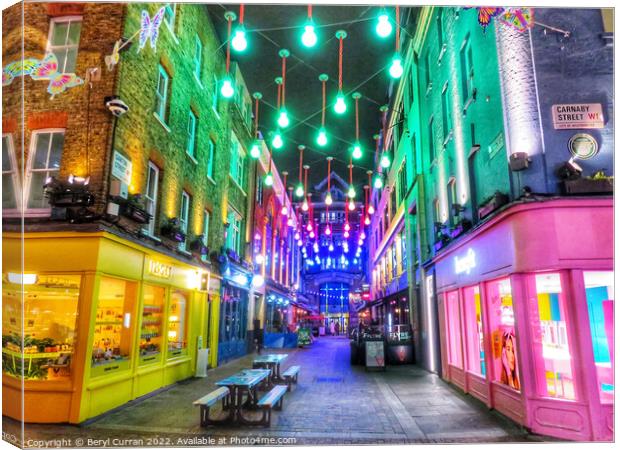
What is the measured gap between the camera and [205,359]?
12891 millimetres

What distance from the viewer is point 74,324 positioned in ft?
24.7

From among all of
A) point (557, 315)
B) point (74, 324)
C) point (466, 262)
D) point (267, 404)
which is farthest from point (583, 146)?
point (74, 324)

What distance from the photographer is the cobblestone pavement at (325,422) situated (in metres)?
6.35

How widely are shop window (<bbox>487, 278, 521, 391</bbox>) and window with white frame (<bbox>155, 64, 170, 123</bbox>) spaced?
9591 millimetres

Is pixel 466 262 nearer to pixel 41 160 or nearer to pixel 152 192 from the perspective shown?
pixel 152 192

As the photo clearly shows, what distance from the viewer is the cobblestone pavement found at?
635 cm

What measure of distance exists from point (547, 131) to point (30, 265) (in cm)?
984

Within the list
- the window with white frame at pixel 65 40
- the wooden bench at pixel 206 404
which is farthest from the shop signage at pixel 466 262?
the window with white frame at pixel 65 40

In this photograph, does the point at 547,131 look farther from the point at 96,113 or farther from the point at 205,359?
the point at 205,359

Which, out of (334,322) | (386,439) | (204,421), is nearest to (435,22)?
(386,439)

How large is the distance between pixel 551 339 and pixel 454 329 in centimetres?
501

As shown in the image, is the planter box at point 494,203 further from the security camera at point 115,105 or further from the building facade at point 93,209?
the security camera at point 115,105

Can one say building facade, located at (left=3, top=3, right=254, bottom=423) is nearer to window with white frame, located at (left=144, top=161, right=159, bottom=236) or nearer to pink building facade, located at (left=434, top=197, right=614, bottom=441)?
window with white frame, located at (left=144, top=161, right=159, bottom=236)

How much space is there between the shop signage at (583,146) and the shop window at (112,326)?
31.2 feet
